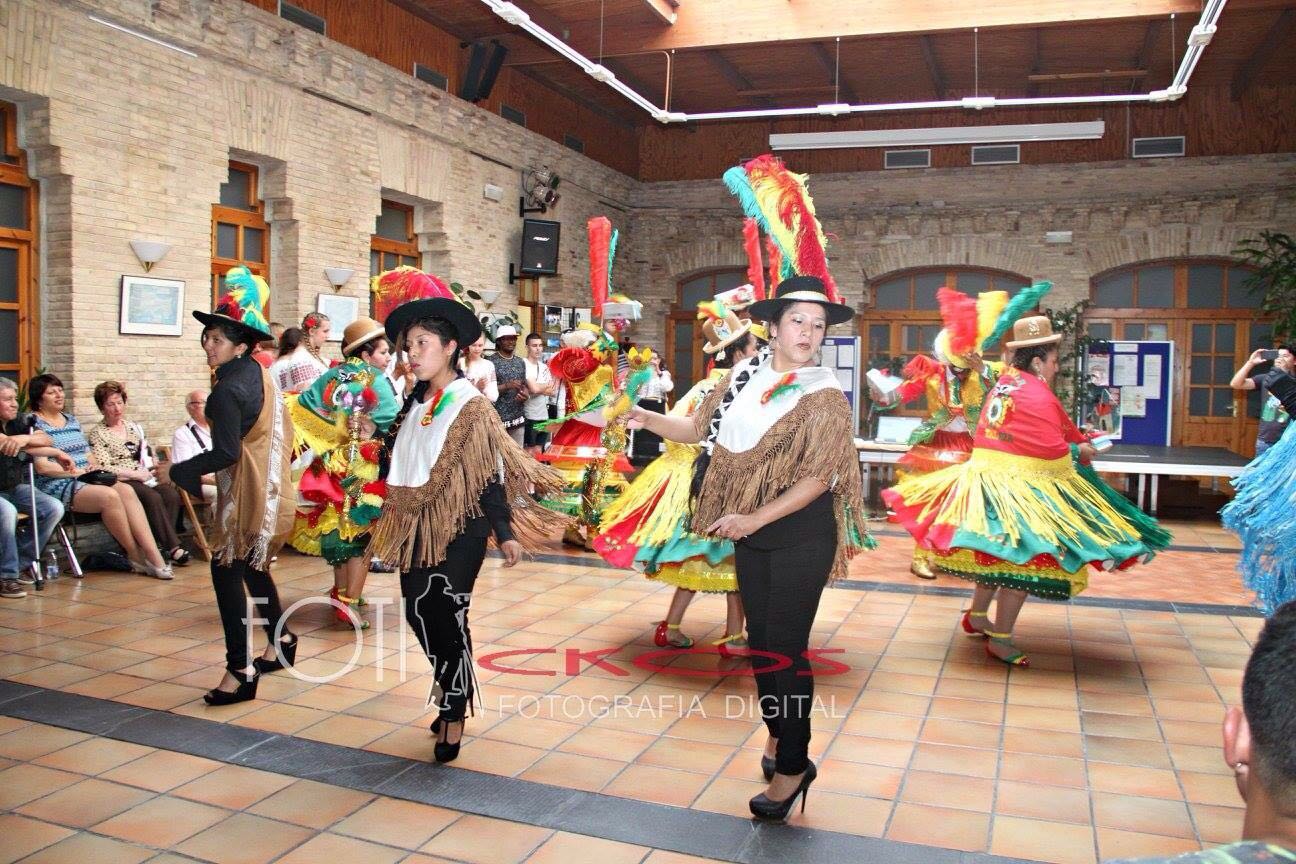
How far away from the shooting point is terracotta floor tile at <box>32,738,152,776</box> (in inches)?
129

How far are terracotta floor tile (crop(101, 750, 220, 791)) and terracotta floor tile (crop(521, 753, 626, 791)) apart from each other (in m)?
1.02

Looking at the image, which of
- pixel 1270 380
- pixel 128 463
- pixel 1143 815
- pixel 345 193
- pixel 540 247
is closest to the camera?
pixel 1143 815

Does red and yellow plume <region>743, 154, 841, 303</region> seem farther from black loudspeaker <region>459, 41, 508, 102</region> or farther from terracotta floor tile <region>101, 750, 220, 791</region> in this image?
black loudspeaker <region>459, 41, 508, 102</region>

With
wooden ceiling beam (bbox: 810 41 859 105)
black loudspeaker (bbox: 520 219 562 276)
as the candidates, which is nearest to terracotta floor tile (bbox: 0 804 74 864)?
black loudspeaker (bbox: 520 219 562 276)

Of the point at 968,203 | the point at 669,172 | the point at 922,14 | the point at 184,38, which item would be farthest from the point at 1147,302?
the point at 184,38

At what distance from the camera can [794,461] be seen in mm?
2982

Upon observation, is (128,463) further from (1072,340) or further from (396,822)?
(1072,340)

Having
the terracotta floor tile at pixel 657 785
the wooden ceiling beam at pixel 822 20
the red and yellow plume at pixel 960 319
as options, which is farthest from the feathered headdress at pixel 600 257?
the wooden ceiling beam at pixel 822 20

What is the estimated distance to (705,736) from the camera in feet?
12.0

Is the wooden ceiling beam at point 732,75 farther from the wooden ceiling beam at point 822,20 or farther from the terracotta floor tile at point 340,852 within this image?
the terracotta floor tile at point 340,852

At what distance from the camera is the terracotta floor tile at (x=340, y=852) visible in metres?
2.70

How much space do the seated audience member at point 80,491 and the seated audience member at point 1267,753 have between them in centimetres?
608

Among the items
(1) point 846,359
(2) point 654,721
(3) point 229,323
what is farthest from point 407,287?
(1) point 846,359

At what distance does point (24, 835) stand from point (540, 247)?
402 inches
